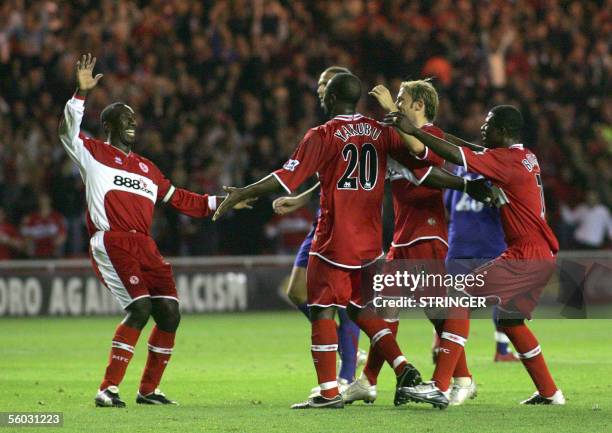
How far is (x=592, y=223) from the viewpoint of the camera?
64.8 ft

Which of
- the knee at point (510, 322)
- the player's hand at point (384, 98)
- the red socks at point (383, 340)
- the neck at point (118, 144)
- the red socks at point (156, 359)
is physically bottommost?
the red socks at point (156, 359)

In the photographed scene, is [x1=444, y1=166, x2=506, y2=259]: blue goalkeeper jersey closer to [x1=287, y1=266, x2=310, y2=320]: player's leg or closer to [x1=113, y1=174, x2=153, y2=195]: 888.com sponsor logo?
[x1=287, y1=266, x2=310, y2=320]: player's leg

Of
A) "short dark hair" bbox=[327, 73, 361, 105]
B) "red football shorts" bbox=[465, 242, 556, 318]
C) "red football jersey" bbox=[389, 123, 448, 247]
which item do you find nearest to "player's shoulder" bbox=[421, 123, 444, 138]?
"red football jersey" bbox=[389, 123, 448, 247]

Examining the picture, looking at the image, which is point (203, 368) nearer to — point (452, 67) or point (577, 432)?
point (577, 432)

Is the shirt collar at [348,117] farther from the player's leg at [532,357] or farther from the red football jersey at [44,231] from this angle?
the red football jersey at [44,231]

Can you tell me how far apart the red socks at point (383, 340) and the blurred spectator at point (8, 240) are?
11642 millimetres

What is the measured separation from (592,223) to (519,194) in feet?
37.9

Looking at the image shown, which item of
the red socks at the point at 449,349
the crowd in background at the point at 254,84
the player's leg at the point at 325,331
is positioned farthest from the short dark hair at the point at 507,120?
the crowd in background at the point at 254,84

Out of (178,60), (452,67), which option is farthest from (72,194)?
(452,67)

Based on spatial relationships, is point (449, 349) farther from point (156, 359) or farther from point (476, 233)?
point (476, 233)

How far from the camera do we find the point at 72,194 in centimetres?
1919

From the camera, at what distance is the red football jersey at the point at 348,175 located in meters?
8.53

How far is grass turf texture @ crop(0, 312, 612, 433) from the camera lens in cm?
772

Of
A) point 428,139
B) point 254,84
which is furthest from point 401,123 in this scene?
point 254,84
